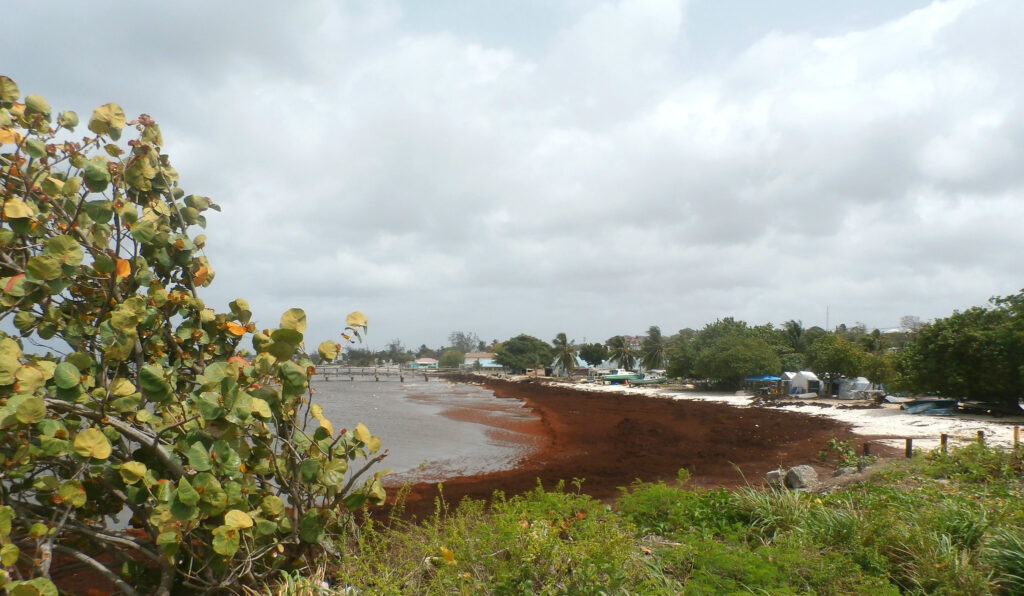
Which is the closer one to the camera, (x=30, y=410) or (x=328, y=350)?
(x=30, y=410)

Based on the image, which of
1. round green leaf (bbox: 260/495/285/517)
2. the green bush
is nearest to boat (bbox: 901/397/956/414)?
the green bush

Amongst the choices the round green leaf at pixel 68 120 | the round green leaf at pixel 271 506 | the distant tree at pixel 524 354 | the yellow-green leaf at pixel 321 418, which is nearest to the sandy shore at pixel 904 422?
the yellow-green leaf at pixel 321 418

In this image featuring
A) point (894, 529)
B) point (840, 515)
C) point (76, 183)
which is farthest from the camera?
point (840, 515)

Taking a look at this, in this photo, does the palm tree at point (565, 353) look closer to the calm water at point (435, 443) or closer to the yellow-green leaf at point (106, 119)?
the calm water at point (435, 443)

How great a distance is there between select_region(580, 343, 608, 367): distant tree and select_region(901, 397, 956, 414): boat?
63675 mm

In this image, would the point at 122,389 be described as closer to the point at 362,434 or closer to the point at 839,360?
the point at 362,434

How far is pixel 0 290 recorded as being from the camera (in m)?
3.25

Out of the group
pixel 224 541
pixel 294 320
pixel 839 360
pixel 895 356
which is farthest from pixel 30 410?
pixel 839 360

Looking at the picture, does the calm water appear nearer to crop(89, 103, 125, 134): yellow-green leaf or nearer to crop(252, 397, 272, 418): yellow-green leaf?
crop(252, 397, 272, 418): yellow-green leaf

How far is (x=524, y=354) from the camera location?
112 meters

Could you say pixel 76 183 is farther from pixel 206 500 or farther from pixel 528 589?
pixel 528 589

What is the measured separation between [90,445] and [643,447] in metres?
18.0

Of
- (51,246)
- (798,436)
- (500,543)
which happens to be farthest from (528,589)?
(798,436)

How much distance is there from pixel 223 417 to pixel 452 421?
1134 inches
